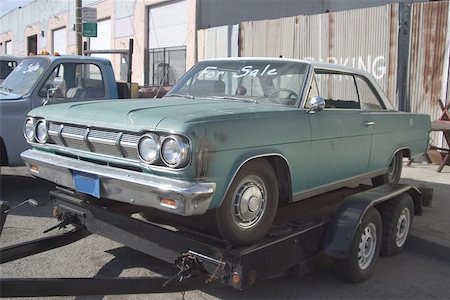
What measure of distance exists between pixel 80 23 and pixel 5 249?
1233cm

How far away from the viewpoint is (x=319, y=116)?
433 cm

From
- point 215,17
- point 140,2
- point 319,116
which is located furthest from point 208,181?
point 140,2

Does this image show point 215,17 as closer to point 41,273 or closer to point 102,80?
point 102,80

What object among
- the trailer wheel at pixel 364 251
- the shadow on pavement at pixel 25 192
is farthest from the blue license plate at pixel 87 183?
the shadow on pavement at pixel 25 192

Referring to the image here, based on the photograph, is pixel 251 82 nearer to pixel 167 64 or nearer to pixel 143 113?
pixel 143 113

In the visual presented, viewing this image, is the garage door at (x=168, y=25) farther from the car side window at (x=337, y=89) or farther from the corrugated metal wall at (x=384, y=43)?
the car side window at (x=337, y=89)

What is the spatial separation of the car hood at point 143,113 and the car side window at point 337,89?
810 millimetres

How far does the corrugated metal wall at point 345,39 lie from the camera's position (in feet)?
34.4

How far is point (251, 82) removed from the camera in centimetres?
460

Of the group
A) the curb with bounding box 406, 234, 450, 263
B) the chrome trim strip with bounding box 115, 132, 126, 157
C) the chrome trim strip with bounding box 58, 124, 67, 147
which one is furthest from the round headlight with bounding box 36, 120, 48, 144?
the curb with bounding box 406, 234, 450, 263

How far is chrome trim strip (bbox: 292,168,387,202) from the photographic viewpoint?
165 inches

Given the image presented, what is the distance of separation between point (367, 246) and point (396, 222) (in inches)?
25.2

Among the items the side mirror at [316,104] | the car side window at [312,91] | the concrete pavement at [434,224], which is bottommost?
the concrete pavement at [434,224]

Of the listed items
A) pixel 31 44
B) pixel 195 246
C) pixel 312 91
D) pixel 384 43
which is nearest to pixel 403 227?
pixel 312 91
